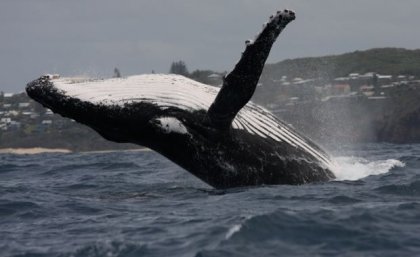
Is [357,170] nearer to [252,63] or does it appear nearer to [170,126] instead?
[170,126]

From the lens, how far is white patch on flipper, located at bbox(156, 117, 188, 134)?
10.6 metres

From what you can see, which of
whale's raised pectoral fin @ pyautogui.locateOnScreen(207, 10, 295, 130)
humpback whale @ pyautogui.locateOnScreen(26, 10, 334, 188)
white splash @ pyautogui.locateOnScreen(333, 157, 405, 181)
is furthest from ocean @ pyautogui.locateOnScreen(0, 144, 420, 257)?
whale's raised pectoral fin @ pyautogui.locateOnScreen(207, 10, 295, 130)

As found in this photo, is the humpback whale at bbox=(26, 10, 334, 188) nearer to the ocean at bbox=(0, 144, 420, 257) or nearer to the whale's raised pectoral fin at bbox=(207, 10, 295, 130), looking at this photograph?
the whale's raised pectoral fin at bbox=(207, 10, 295, 130)

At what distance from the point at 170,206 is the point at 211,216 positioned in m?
1.15

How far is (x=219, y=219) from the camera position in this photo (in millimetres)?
Result: 8883

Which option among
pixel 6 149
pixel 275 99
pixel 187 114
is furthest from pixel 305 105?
pixel 187 114

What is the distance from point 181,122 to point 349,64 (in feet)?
390

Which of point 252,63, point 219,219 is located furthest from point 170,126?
point 219,219

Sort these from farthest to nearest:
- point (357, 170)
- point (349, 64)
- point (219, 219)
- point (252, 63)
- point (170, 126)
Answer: point (349, 64)
point (357, 170)
point (170, 126)
point (252, 63)
point (219, 219)

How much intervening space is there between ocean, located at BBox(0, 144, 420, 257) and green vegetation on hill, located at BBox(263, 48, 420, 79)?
10237 centimetres

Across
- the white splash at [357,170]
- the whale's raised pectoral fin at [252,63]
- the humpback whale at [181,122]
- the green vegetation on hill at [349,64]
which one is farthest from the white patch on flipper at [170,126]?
the green vegetation on hill at [349,64]

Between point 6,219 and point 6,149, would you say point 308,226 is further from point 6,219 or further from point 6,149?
point 6,149

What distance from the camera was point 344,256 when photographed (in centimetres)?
724

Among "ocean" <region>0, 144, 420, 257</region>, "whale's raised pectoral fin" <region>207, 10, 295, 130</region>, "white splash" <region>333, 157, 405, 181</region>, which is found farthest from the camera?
"white splash" <region>333, 157, 405, 181</region>
